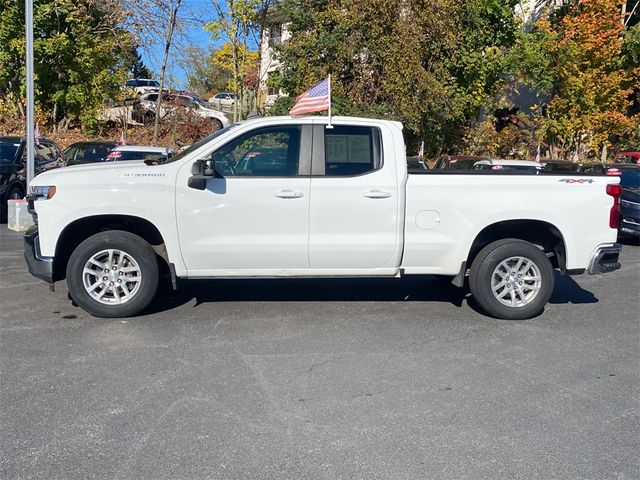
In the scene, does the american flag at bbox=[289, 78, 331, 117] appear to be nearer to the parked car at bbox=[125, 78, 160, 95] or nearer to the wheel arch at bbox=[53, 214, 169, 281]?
the wheel arch at bbox=[53, 214, 169, 281]

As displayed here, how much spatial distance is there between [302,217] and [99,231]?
212 cm

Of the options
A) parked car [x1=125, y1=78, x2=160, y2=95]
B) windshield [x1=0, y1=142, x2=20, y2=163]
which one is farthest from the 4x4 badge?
parked car [x1=125, y1=78, x2=160, y2=95]

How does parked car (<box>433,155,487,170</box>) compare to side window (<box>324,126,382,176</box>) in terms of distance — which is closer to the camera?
side window (<box>324,126,382,176</box>)

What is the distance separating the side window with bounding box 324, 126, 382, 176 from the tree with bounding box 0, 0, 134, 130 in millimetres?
19068

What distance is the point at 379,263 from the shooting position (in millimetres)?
6777

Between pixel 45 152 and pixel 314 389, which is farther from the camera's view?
pixel 45 152

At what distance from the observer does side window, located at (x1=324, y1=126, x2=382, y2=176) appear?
675cm

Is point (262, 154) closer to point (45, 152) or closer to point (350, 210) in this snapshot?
point (350, 210)

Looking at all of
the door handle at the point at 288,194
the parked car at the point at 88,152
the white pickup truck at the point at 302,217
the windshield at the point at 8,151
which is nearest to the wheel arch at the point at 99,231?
the white pickup truck at the point at 302,217

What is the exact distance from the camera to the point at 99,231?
6.83 m

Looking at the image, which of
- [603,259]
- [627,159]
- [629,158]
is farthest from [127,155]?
[627,159]

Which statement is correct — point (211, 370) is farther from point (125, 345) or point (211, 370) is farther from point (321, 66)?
point (321, 66)

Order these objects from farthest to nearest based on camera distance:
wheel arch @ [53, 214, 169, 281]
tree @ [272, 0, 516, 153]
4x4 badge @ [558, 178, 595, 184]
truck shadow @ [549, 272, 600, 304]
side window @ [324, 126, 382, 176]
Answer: tree @ [272, 0, 516, 153]
truck shadow @ [549, 272, 600, 304]
4x4 badge @ [558, 178, 595, 184]
side window @ [324, 126, 382, 176]
wheel arch @ [53, 214, 169, 281]

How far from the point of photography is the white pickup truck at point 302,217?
256 inches
